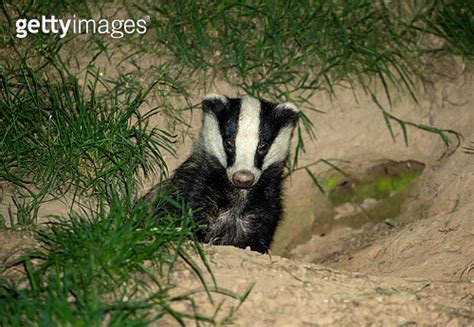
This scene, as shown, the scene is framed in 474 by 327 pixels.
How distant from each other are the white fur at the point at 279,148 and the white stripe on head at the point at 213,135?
0.27m

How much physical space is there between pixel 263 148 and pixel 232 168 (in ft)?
0.94

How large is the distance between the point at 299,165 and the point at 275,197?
891 mm

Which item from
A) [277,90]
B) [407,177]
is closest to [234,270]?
[277,90]

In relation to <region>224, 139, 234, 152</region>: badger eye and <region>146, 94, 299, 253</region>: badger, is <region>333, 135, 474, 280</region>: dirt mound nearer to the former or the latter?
<region>146, 94, 299, 253</region>: badger

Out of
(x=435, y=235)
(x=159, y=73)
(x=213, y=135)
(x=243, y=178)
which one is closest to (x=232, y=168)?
(x=243, y=178)

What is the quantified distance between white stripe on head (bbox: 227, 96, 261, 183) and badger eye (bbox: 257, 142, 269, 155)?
66 millimetres

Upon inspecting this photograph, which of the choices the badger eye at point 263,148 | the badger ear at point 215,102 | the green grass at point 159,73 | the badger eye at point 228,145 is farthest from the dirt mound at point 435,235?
the badger ear at point 215,102

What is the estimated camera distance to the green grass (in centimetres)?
430

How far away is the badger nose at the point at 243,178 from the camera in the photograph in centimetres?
417

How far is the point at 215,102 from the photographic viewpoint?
4.59 meters

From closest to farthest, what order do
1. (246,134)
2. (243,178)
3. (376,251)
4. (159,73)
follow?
1. (243,178)
2. (246,134)
3. (376,251)
4. (159,73)

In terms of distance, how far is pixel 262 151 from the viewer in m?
4.45

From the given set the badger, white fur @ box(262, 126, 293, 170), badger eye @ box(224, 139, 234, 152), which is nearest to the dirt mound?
the badger

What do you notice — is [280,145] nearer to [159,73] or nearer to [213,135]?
[213,135]
